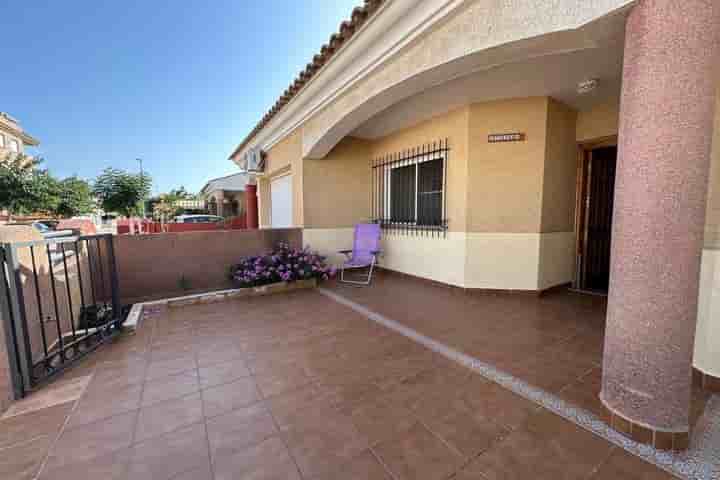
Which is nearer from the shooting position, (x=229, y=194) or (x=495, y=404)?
(x=495, y=404)

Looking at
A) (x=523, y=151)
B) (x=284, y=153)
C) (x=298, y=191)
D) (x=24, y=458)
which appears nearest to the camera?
(x=24, y=458)

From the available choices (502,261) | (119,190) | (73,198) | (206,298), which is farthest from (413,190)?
(73,198)

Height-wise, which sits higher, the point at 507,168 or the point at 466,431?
the point at 507,168

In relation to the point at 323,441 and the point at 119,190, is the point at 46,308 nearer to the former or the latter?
the point at 323,441

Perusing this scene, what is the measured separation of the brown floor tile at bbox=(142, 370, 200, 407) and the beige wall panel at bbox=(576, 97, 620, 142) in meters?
5.64

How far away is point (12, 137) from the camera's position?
19.6 meters

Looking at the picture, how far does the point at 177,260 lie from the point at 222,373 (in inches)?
108

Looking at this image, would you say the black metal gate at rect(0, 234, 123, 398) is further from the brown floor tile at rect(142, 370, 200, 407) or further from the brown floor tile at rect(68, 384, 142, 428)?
the brown floor tile at rect(142, 370, 200, 407)

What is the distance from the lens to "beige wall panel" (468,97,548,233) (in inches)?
150

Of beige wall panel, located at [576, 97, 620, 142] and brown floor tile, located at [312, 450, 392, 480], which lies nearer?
brown floor tile, located at [312, 450, 392, 480]

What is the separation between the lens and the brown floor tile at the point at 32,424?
58.2 inches

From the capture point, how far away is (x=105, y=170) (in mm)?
12539

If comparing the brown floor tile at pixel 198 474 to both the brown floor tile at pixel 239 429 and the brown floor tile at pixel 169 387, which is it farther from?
the brown floor tile at pixel 169 387

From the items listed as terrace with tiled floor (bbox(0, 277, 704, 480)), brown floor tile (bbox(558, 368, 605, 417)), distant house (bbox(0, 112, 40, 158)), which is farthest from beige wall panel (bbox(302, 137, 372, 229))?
distant house (bbox(0, 112, 40, 158))
